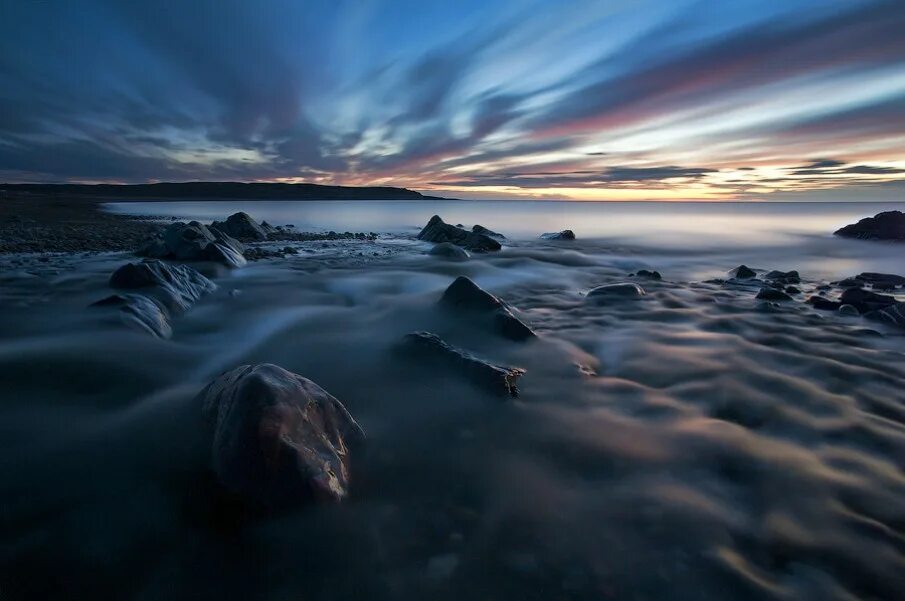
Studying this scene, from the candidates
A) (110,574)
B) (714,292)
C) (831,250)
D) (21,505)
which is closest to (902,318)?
(714,292)

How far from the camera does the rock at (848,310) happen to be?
811cm

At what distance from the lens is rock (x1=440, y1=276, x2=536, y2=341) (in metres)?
6.39

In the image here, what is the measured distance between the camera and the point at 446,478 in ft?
10.6

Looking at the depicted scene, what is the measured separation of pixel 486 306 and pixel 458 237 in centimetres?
1307

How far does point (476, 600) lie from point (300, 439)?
1.43 m

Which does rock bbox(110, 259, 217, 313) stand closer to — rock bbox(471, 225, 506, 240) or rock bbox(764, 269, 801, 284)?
rock bbox(764, 269, 801, 284)

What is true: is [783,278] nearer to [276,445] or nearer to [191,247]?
[276,445]

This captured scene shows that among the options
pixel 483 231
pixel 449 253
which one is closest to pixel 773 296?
pixel 449 253

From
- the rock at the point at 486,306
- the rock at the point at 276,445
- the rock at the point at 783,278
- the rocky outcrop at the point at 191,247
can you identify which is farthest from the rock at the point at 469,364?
the rock at the point at 783,278

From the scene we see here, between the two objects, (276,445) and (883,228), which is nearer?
(276,445)

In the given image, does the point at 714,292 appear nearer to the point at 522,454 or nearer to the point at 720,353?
the point at 720,353

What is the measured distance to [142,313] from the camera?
5902 millimetres

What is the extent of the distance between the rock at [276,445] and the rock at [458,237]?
1514cm

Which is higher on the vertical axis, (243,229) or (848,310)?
(243,229)
